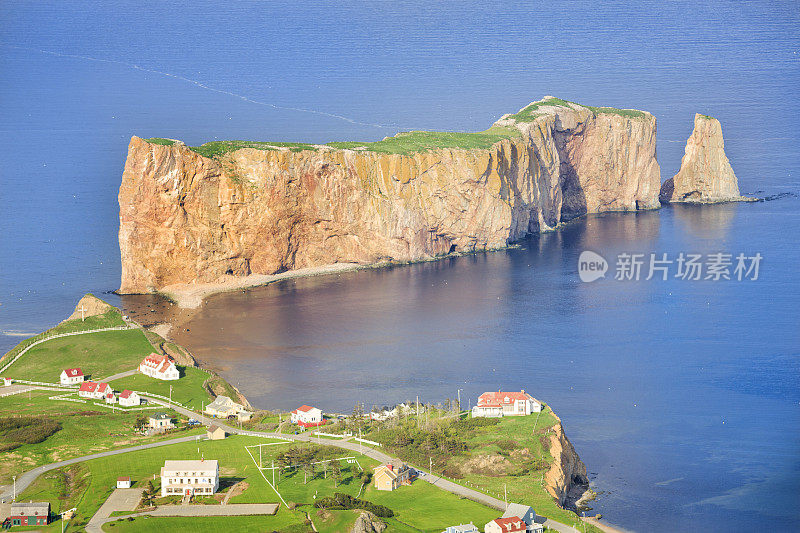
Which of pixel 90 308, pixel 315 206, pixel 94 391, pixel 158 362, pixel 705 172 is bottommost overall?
pixel 94 391

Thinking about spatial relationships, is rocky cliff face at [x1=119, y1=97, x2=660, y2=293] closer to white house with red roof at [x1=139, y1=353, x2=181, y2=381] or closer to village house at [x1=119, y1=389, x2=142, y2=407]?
white house with red roof at [x1=139, y1=353, x2=181, y2=381]

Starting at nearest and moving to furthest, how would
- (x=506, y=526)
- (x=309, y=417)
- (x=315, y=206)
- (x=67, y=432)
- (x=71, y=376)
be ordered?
1. (x=506, y=526)
2. (x=67, y=432)
3. (x=309, y=417)
4. (x=71, y=376)
5. (x=315, y=206)

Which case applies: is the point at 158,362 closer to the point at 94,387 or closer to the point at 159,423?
the point at 94,387

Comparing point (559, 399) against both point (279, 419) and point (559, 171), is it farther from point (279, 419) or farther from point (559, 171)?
point (559, 171)

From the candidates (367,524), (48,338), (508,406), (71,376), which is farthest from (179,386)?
(367,524)

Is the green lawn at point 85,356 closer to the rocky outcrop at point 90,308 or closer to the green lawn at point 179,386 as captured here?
the green lawn at point 179,386

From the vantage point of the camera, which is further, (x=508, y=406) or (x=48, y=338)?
(x=48, y=338)

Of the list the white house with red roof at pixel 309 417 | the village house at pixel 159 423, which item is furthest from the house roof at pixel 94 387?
the white house with red roof at pixel 309 417
